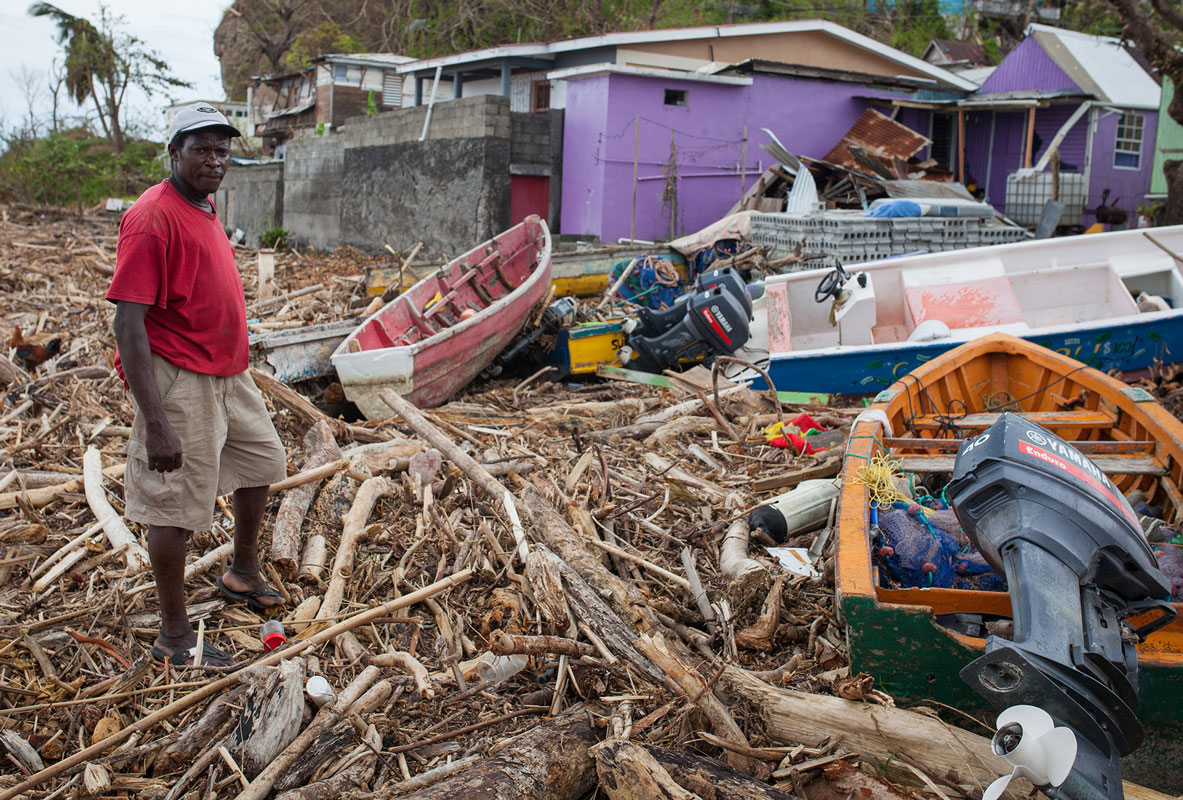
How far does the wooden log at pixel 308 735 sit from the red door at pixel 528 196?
1452cm

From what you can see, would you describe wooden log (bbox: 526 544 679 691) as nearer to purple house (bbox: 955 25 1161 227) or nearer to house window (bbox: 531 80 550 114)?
purple house (bbox: 955 25 1161 227)

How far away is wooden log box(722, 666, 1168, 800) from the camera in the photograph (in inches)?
101

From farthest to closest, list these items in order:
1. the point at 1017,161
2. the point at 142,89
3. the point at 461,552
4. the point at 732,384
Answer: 1. the point at 142,89
2. the point at 1017,161
3. the point at 732,384
4. the point at 461,552

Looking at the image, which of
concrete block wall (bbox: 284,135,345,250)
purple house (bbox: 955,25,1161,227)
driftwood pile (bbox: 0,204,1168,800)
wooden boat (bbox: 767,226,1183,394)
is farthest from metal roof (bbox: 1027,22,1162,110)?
driftwood pile (bbox: 0,204,1168,800)

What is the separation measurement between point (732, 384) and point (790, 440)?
1730 millimetres

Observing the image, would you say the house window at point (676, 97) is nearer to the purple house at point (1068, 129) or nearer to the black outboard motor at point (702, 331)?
the purple house at point (1068, 129)

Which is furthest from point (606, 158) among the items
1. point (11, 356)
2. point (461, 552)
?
point (461, 552)

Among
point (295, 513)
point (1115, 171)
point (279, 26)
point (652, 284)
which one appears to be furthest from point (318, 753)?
point (279, 26)

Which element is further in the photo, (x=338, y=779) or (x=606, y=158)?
(x=606, y=158)

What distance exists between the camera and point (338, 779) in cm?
266

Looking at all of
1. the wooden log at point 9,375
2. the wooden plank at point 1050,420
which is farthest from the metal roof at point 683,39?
the wooden plank at point 1050,420

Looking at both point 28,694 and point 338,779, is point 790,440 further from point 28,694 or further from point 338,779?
point 28,694

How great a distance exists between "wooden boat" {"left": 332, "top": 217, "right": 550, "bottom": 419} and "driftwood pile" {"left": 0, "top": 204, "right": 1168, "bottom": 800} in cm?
147

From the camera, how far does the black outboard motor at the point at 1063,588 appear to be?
2168 mm
